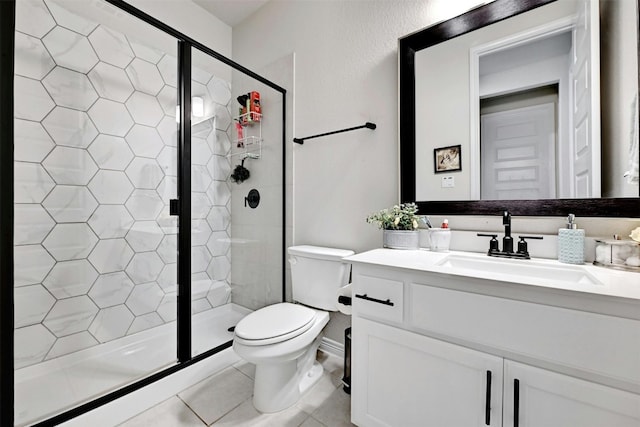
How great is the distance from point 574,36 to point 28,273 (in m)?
2.76

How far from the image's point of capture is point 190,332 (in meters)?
1.62

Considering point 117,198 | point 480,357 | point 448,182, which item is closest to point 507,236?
point 448,182

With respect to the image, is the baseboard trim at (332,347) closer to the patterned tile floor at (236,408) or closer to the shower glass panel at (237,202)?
the patterned tile floor at (236,408)

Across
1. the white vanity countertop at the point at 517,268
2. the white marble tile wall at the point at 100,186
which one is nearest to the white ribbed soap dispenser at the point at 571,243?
the white vanity countertop at the point at 517,268

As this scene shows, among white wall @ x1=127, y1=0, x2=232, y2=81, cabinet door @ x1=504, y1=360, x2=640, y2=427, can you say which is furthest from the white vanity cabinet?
white wall @ x1=127, y1=0, x2=232, y2=81

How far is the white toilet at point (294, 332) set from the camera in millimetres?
1289

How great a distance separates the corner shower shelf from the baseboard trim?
4.72ft

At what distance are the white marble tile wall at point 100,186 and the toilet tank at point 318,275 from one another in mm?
666

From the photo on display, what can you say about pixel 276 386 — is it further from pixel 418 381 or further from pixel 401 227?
pixel 401 227

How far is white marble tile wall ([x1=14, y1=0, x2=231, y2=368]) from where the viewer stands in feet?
4.67

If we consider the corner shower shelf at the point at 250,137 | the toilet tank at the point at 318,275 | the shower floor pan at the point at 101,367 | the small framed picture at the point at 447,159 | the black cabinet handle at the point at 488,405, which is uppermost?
the corner shower shelf at the point at 250,137

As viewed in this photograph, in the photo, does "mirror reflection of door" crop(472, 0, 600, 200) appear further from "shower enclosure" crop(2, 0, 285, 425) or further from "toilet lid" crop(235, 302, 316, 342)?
"shower enclosure" crop(2, 0, 285, 425)

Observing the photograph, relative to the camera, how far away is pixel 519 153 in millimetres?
1205

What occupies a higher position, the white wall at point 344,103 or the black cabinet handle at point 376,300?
the white wall at point 344,103
